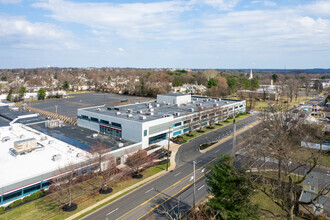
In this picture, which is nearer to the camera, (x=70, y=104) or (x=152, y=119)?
(x=152, y=119)

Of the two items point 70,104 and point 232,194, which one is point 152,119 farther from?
point 70,104

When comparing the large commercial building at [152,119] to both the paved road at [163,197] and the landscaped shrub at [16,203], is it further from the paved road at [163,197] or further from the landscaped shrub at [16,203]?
the landscaped shrub at [16,203]

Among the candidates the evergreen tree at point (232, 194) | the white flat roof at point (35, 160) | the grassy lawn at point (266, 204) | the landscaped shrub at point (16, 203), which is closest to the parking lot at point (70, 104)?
the white flat roof at point (35, 160)

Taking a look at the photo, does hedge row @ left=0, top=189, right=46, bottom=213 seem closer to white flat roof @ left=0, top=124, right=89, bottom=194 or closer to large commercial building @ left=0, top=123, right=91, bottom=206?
large commercial building @ left=0, top=123, right=91, bottom=206

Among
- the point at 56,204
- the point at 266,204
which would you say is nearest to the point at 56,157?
the point at 56,204

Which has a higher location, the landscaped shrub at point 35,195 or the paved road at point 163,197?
the landscaped shrub at point 35,195

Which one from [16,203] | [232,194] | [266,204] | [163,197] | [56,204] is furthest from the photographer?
[163,197]

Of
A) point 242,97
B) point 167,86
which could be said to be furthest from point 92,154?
point 167,86
